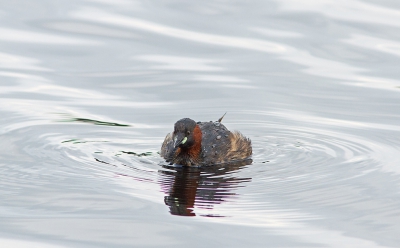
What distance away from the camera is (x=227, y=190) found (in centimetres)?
898

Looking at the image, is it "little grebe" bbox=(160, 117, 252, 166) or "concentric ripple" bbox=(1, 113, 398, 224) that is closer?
"concentric ripple" bbox=(1, 113, 398, 224)

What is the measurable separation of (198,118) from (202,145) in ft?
5.71

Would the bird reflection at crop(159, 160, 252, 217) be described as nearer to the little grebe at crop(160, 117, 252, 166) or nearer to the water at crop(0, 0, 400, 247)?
the water at crop(0, 0, 400, 247)

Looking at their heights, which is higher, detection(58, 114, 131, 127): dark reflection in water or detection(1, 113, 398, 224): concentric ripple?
detection(58, 114, 131, 127): dark reflection in water

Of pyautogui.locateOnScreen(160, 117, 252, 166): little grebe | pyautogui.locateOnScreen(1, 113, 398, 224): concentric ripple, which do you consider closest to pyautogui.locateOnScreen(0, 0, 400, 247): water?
pyautogui.locateOnScreen(1, 113, 398, 224): concentric ripple

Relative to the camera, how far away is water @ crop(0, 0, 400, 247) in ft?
25.5

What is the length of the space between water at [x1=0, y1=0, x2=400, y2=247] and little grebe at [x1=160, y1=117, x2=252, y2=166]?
228 millimetres

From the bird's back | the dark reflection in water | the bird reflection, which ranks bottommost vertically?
the bird reflection

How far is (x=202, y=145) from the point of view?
10.8 metres

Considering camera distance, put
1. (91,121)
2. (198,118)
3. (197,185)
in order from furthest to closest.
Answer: (198,118) → (91,121) → (197,185)

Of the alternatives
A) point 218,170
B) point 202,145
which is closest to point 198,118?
point 202,145

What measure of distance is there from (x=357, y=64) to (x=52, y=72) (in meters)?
5.26

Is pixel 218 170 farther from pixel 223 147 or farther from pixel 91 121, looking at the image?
pixel 91 121

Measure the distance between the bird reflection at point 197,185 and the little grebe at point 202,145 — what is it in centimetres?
17
